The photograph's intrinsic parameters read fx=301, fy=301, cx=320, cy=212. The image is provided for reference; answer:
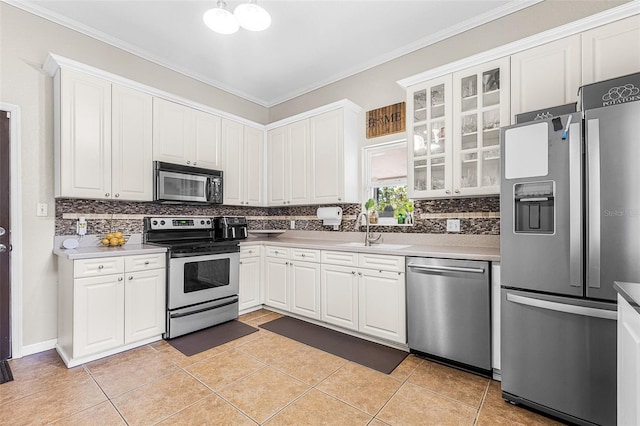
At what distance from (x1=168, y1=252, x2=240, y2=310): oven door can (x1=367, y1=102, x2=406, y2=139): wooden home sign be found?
2187mm

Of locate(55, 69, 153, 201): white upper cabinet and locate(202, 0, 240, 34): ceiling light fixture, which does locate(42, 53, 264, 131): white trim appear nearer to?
locate(55, 69, 153, 201): white upper cabinet

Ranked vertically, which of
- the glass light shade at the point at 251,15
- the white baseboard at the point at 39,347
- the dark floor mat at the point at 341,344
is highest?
the glass light shade at the point at 251,15

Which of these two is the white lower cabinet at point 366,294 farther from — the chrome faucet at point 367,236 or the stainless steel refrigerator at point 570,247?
the stainless steel refrigerator at point 570,247

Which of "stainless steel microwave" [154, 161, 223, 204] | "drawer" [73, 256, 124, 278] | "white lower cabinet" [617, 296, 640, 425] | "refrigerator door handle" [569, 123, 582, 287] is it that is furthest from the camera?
"stainless steel microwave" [154, 161, 223, 204]

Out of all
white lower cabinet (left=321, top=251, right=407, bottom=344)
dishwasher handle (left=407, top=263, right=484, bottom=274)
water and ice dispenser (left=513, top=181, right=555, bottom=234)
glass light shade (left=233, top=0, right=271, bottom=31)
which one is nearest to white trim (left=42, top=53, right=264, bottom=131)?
glass light shade (left=233, top=0, right=271, bottom=31)

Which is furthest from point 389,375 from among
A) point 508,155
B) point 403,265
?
point 508,155

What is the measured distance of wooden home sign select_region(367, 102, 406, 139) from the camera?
337 cm

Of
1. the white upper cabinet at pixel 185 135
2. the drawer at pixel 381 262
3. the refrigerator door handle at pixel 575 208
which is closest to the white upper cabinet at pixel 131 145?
the white upper cabinet at pixel 185 135

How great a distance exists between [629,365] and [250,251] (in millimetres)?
3294

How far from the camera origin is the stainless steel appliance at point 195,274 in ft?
9.60

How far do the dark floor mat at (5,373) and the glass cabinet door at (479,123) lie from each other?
3822 mm

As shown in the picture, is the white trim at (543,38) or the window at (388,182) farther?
Result: the window at (388,182)

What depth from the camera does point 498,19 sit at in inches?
110

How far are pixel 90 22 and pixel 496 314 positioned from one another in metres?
4.41
